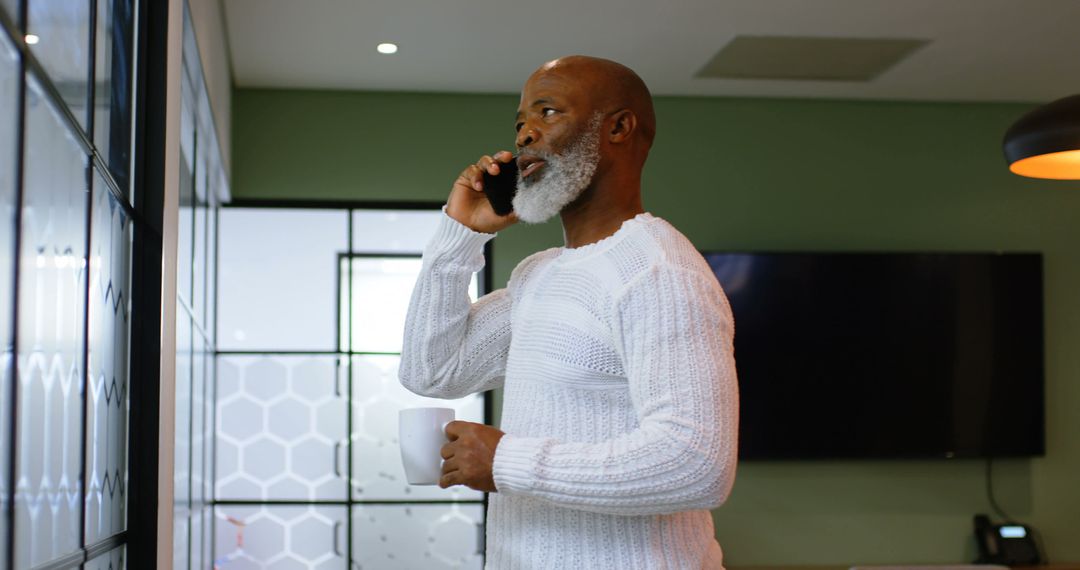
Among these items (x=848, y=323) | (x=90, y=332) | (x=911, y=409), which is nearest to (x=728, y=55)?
(x=848, y=323)

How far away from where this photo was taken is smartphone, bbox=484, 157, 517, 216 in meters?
1.53

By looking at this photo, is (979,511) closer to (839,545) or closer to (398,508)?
(839,545)

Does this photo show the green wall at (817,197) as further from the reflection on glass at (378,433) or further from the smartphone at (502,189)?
the smartphone at (502,189)

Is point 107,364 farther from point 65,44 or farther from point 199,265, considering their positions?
point 199,265

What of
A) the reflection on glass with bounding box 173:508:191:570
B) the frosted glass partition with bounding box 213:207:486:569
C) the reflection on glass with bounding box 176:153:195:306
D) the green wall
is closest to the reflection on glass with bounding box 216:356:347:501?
the frosted glass partition with bounding box 213:207:486:569

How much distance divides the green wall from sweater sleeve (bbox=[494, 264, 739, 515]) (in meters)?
3.47

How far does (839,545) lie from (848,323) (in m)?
0.91

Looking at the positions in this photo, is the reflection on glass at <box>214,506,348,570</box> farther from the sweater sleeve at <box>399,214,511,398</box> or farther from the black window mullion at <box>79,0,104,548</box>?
the sweater sleeve at <box>399,214,511,398</box>

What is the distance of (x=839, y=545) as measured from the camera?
4.85 meters

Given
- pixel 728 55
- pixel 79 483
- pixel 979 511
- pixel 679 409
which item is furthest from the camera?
pixel 979 511

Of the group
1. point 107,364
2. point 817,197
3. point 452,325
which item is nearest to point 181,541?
point 107,364

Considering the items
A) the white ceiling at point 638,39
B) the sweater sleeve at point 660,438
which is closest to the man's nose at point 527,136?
the sweater sleeve at point 660,438

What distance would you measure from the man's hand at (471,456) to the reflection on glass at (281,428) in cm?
343

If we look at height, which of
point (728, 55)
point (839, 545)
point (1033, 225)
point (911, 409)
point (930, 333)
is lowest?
point (839, 545)
